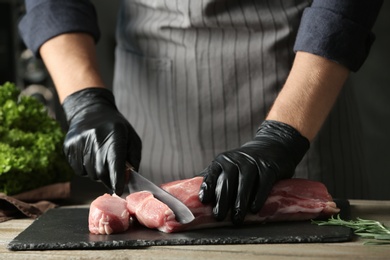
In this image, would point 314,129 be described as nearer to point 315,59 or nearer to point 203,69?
point 315,59

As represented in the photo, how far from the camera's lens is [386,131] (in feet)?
14.0

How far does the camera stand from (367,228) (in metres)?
2.01

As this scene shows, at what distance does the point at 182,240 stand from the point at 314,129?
65 centimetres

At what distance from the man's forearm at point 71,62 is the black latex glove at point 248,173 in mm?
667

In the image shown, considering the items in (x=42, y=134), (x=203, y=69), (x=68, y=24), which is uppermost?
(x=68, y=24)

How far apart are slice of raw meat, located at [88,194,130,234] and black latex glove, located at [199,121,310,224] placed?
0.21m

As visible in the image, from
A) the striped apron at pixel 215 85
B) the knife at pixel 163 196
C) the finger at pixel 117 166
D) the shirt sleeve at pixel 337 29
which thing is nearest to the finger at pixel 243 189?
the knife at pixel 163 196

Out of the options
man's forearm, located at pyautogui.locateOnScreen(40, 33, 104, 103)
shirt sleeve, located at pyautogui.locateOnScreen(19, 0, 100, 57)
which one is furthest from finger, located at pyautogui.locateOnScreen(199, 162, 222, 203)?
shirt sleeve, located at pyautogui.locateOnScreen(19, 0, 100, 57)

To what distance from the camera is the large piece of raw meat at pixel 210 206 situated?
198 centimetres


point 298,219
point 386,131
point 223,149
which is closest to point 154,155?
point 223,149

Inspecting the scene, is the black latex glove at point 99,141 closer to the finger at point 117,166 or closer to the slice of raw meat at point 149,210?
the finger at point 117,166

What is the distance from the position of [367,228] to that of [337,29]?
0.69m

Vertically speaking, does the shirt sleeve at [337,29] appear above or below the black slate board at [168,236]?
above

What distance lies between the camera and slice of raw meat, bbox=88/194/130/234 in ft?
6.45
